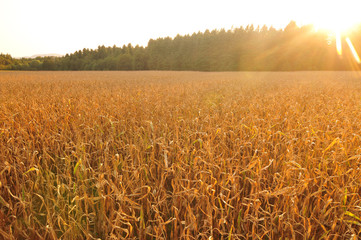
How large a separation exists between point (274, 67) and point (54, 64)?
56240 millimetres

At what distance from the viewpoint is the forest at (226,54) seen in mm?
46406

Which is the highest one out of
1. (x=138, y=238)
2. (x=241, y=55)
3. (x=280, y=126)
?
(x=241, y=55)

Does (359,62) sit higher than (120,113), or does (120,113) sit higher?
(359,62)

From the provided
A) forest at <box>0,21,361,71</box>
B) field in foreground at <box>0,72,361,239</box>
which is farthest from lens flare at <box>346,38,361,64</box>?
field in foreground at <box>0,72,361,239</box>

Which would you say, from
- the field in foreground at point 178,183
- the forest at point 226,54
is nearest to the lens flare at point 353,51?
the forest at point 226,54

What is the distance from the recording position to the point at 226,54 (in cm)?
5712

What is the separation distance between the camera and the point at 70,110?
3.38m

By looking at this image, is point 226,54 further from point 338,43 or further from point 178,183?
point 178,183

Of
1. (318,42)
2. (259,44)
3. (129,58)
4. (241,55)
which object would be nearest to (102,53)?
(129,58)

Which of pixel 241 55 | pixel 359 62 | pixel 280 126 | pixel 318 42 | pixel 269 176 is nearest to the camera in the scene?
pixel 269 176

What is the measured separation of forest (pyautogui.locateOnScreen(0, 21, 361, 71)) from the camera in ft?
152

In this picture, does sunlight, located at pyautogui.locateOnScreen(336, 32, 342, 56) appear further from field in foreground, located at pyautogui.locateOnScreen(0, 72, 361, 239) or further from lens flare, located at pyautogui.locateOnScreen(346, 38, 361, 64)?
field in foreground, located at pyautogui.locateOnScreen(0, 72, 361, 239)

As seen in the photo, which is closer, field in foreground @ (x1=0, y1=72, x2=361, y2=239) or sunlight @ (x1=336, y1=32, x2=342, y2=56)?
field in foreground @ (x1=0, y1=72, x2=361, y2=239)

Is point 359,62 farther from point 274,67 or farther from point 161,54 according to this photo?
point 161,54
